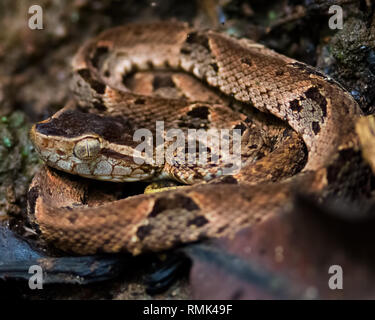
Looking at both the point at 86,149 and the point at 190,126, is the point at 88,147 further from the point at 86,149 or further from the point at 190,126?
the point at 190,126

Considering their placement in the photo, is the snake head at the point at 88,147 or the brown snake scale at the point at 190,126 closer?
the brown snake scale at the point at 190,126

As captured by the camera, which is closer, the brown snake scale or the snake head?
the brown snake scale

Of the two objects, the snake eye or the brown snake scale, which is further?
the snake eye

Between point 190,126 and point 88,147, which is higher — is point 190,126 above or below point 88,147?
above

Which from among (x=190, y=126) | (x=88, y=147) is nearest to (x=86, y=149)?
(x=88, y=147)
